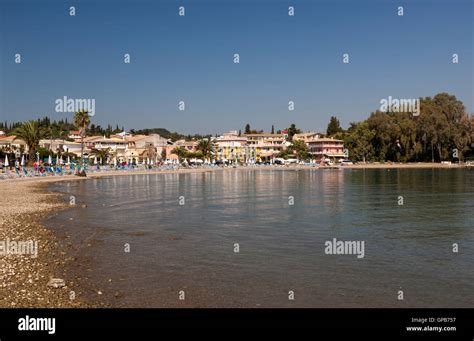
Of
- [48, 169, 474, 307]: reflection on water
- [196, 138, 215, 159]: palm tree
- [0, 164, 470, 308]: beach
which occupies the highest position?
[196, 138, 215, 159]: palm tree

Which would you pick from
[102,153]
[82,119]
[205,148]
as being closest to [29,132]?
[82,119]

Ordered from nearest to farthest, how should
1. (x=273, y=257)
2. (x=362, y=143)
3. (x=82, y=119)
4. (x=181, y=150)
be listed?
(x=273, y=257) < (x=82, y=119) < (x=362, y=143) < (x=181, y=150)

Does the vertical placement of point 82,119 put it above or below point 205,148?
above

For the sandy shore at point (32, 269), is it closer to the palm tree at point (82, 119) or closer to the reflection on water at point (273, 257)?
the reflection on water at point (273, 257)

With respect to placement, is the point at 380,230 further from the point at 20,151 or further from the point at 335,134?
the point at 335,134

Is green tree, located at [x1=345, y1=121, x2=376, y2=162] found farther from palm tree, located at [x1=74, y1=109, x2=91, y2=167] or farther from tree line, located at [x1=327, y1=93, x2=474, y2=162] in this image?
palm tree, located at [x1=74, y1=109, x2=91, y2=167]

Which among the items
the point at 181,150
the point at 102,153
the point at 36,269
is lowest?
the point at 36,269

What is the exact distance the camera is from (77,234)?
19.4 meters

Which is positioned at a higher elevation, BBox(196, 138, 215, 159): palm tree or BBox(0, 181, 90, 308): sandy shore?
BBox(196, 138, 215, 159): palm tree

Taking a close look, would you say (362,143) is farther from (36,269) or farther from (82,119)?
(36,269)

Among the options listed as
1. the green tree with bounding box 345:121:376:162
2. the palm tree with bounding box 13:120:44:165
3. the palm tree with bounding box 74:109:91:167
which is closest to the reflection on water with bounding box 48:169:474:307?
the palm tree with bounding box 74:109:91:167

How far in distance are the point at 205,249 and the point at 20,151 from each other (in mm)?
91728

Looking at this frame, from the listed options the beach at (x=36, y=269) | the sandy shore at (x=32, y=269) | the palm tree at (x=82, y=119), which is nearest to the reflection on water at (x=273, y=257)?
the beach at (x=36, y=269)
